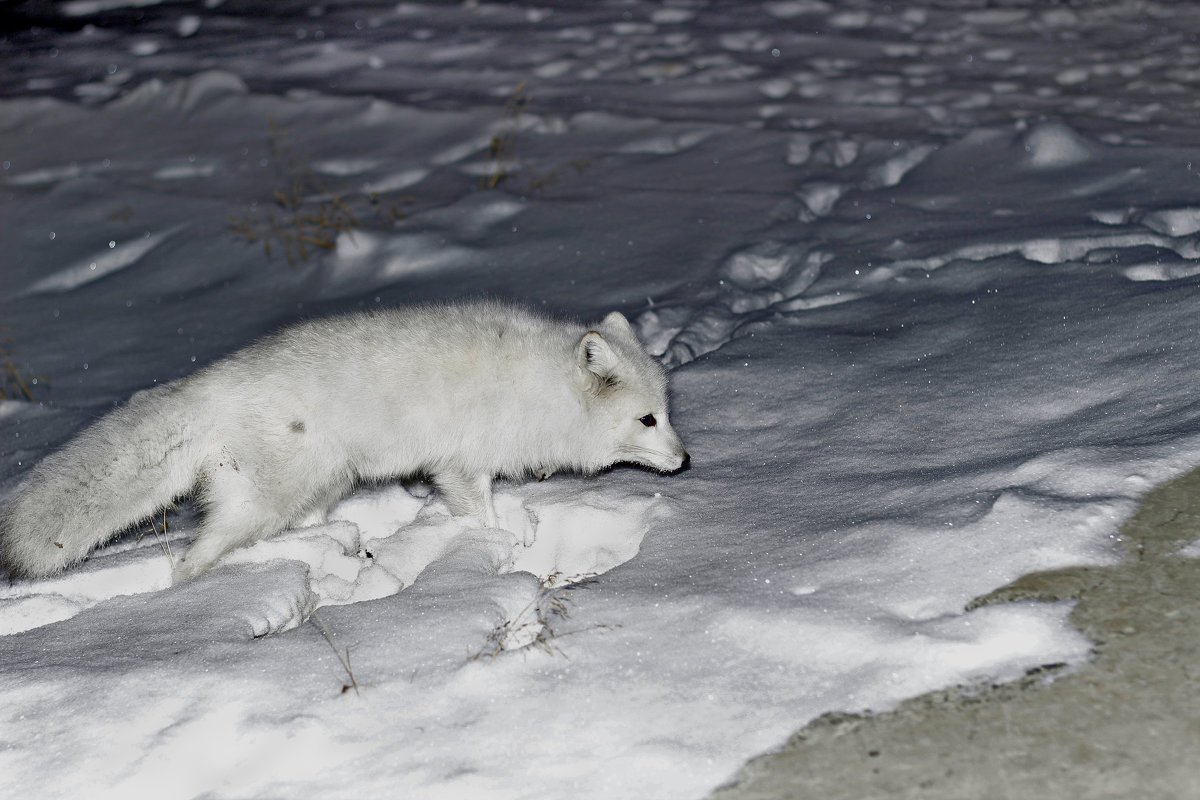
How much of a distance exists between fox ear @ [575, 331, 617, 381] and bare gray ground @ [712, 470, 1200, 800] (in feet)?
5.50

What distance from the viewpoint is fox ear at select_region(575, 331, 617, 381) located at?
3359 millimetres

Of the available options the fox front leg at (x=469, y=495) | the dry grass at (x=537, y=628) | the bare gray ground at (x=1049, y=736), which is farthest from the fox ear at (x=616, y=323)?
the bare gray ground at (x=1049, y=736)

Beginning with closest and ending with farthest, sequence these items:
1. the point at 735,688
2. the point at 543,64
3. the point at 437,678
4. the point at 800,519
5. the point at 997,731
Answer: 1. the point at 997,731
2. the point at 735,688
3. the point at 437,678
4. the point at 800,519
5. the point at 543,64

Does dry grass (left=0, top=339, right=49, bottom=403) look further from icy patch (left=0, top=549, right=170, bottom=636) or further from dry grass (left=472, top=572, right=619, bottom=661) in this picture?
dry grass (left=472, top=572, right=619, bottom=661)

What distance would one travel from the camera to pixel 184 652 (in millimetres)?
2459

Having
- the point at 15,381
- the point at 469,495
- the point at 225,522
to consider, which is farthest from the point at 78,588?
the point at 15,381

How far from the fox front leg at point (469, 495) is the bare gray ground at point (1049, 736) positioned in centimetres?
167

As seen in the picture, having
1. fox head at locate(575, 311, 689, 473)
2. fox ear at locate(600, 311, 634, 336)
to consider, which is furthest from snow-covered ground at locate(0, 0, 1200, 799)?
fox ear at locate(600, 311, 634, 336)

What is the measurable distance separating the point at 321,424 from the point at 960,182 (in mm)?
4412

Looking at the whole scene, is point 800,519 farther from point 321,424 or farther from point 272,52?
point 272,52

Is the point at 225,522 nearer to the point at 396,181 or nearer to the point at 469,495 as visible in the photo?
the point at 469,495

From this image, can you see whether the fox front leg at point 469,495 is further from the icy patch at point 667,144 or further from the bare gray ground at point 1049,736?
the icy patch at point 667,144

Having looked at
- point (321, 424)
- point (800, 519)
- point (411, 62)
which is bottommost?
point (800, 519)

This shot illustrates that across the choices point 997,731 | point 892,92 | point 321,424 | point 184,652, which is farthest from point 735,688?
point 892,92
